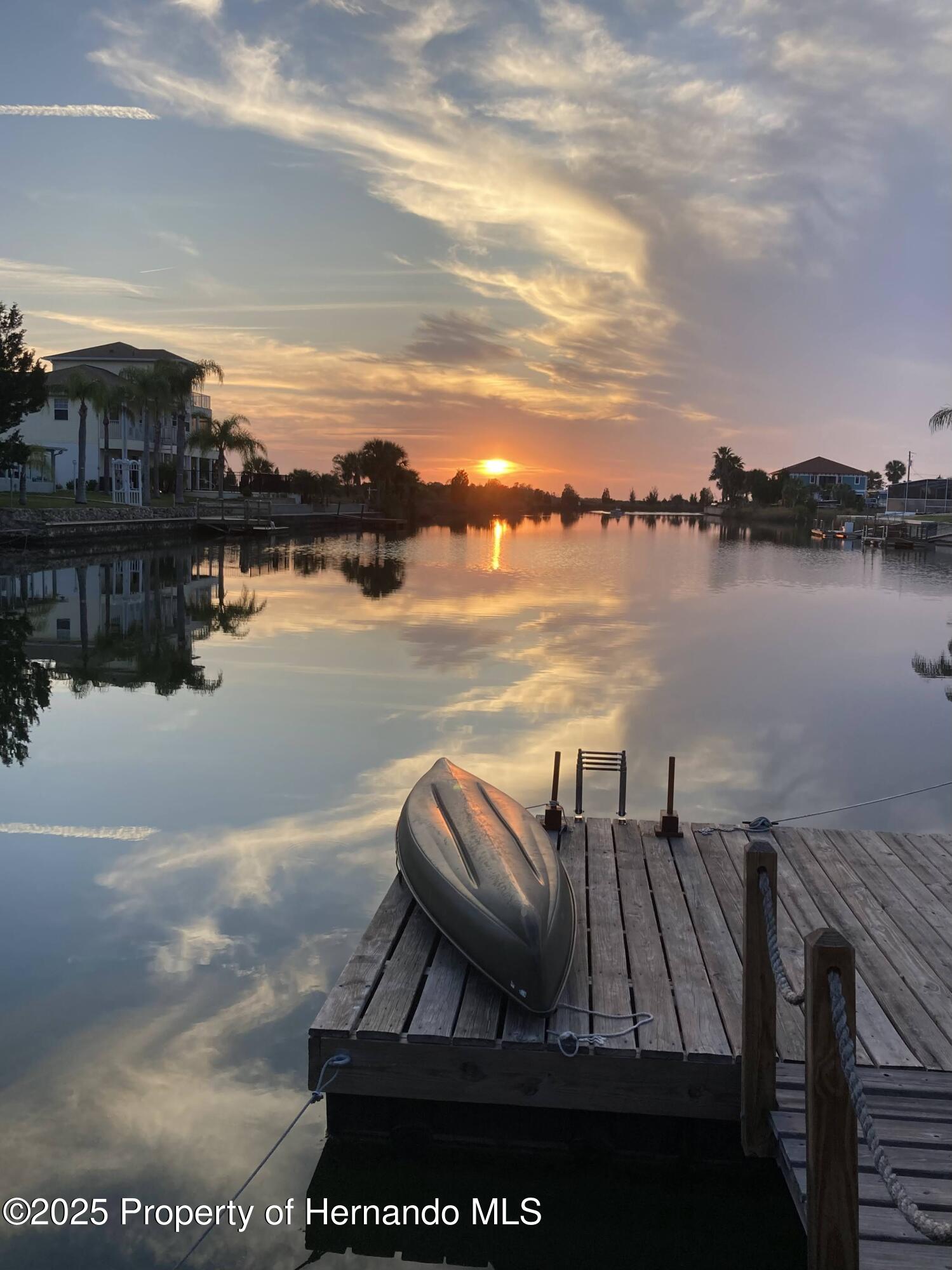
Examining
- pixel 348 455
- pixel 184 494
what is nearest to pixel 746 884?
pixel 184 494

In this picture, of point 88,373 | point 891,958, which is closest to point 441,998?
point 891,958

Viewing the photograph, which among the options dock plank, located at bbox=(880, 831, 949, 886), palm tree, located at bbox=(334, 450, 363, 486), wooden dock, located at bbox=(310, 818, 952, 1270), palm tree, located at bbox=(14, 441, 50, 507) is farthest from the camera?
palm tree, located at bbox=(334, 450, 363, 486)

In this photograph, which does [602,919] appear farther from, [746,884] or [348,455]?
[348,455]

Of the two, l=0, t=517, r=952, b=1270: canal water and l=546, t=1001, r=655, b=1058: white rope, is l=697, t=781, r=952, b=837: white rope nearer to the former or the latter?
l=0, t=517, r=952, b=1270: canal water

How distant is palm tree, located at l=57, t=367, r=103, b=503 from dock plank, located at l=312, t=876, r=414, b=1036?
181 ft

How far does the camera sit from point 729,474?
16925cm

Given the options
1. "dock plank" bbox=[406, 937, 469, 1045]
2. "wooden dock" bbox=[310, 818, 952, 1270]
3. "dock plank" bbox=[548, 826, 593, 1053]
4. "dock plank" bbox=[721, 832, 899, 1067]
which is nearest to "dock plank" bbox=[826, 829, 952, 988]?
"wooden dock" bbox=[310, 818, 952, 1270]

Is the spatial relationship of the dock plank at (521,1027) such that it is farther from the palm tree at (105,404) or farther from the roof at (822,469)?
the roof at (822,469)

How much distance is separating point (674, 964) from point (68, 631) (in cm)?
A: 2074

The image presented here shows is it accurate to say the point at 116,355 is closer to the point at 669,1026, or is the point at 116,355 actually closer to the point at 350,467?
the point at 350,467

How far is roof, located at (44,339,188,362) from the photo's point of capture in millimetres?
82188

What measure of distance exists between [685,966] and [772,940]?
1.96m

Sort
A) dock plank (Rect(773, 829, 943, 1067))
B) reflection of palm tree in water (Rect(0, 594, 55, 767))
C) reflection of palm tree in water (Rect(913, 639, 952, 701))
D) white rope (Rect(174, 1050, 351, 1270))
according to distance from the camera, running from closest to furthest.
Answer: white rope (Rect(174, 1050, 351, 1270)), dock plank (Rect(773, 829, 943, 1067)), reflection of palm tree in water (Rect(0, 594, 55, 767)), reflection of palm tree in water (Rect(913, 639, 952, 701))

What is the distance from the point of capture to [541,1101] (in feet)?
17.0
